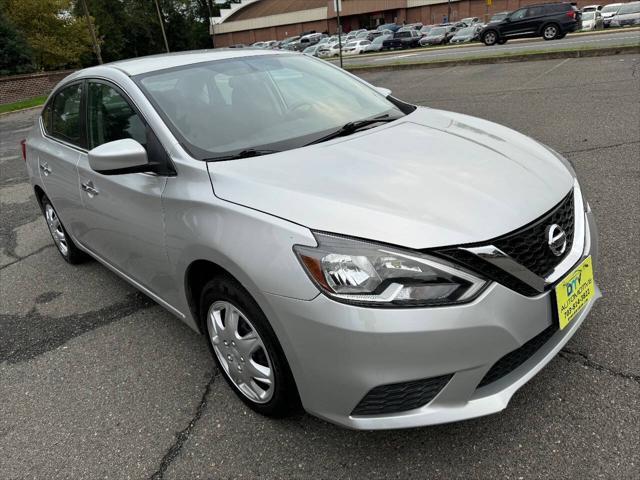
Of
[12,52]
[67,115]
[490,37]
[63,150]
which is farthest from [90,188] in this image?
[12,52]

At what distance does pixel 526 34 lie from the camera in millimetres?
22766

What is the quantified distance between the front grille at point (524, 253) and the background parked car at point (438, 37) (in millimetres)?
36390

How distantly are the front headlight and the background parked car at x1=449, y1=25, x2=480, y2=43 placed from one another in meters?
34.2

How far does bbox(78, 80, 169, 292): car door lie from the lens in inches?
99.3

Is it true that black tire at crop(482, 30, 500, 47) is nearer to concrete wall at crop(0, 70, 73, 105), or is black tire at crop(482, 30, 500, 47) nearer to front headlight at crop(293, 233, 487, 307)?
concrete wall at crop(0, 70, 73, 105)

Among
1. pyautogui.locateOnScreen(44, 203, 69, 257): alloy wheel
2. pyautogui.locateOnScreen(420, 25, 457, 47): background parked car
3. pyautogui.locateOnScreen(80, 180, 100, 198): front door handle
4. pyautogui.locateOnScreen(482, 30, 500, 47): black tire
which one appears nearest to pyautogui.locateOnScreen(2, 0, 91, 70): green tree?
pyautogui.locateOnScreen(420, 25, 457, 47): background parked car

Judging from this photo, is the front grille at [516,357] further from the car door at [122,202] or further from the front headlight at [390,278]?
the car door at [122,202]

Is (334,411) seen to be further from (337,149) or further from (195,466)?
(337,149)

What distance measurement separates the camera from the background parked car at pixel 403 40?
35719 mm

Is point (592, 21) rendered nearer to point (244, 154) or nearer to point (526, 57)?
point (526, 57)

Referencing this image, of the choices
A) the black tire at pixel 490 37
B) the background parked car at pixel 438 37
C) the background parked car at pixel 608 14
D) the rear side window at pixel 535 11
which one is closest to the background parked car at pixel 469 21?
the background parked car at pixel 438 37

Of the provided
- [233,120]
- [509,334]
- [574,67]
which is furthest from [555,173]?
[574,67]

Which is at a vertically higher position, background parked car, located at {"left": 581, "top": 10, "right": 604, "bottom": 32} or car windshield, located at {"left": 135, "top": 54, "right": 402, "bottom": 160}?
car windshield, located at {"left": 135, "top": 54, "right": 402, "bottom": 160}

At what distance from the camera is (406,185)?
6.65ft
